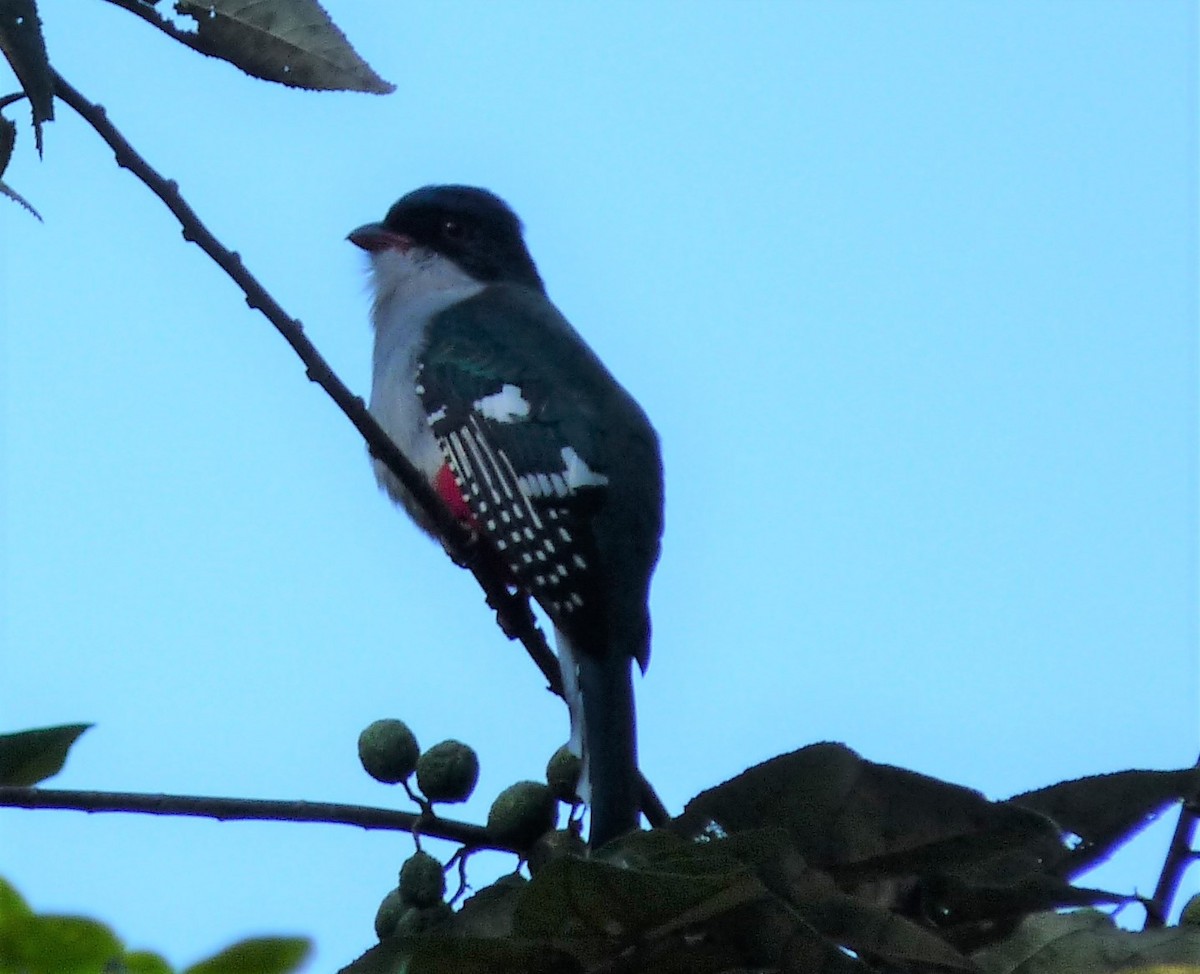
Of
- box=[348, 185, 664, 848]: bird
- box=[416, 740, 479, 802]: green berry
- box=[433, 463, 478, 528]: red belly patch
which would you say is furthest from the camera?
box=[433, 463, 478, 528]: red belly patch

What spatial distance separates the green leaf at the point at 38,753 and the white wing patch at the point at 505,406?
291 centimetres

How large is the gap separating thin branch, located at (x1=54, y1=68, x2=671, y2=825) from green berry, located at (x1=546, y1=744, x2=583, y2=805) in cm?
17

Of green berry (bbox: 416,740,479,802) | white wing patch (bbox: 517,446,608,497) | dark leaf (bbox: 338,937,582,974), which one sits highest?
white wing patch (bbox: 517,446,608,497)

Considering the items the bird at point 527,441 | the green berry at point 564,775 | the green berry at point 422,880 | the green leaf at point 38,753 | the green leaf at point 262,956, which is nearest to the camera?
the green leaf at point 262,956

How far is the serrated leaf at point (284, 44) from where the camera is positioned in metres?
2.21

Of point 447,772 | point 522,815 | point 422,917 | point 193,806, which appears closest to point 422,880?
point 422,917

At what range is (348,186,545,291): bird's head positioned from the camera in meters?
6.16

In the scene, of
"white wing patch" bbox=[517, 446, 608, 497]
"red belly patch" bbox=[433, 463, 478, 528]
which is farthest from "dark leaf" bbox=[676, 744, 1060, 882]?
"red belly patch" bbox=[433, 463, 478, 528]

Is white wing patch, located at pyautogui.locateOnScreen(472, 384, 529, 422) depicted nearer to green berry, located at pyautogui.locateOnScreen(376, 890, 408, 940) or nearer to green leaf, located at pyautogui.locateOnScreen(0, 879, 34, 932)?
green berry, located at pyautogui.locateOnScreen(376, 890, 408, 940)

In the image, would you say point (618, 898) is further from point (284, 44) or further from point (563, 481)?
point (563, 481)

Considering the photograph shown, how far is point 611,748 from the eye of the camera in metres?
3.44

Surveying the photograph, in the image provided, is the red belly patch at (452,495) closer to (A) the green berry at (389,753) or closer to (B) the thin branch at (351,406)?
(B) the thin branch at (351,406)

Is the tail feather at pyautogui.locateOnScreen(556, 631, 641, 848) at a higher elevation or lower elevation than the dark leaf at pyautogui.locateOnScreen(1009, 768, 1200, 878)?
higher

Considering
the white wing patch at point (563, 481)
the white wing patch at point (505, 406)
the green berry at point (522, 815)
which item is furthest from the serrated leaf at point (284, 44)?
the white wing patch at point (505, 406)
